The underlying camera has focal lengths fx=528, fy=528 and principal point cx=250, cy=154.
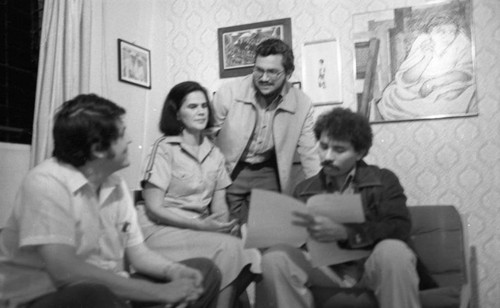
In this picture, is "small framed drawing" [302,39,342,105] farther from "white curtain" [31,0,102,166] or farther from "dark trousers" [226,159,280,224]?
"white curtain" [31,0,102,166]

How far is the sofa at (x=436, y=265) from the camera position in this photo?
1257 mm

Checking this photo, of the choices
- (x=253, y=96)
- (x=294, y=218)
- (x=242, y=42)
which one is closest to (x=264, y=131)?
(x=253, y=96)

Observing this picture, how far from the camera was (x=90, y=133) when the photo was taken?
100 centimetres

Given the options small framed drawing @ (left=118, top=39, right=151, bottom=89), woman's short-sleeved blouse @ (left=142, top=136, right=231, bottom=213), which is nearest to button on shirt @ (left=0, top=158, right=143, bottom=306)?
woman's short-sleeved blouse @ (left=142, top=136, right=231, bottom=213)

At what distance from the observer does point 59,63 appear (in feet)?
5.51

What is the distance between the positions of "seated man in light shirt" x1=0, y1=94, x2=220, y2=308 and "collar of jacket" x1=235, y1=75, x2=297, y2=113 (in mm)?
771

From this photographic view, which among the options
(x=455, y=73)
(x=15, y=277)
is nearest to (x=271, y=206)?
(x=15, y=277)

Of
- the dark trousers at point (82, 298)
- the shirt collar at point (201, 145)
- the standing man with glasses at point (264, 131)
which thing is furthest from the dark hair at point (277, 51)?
the dark trousers at point (82, 298)

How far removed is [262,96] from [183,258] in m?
0.66

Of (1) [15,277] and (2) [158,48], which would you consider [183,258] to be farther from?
(2) [158,48]

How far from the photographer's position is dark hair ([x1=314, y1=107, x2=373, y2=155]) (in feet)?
4.08

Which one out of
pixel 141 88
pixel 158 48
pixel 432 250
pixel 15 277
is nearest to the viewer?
pixel 15 277

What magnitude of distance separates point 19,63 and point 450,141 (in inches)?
64.1

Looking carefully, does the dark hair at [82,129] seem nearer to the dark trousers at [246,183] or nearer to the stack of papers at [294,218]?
the stack of papers at [294,218]
